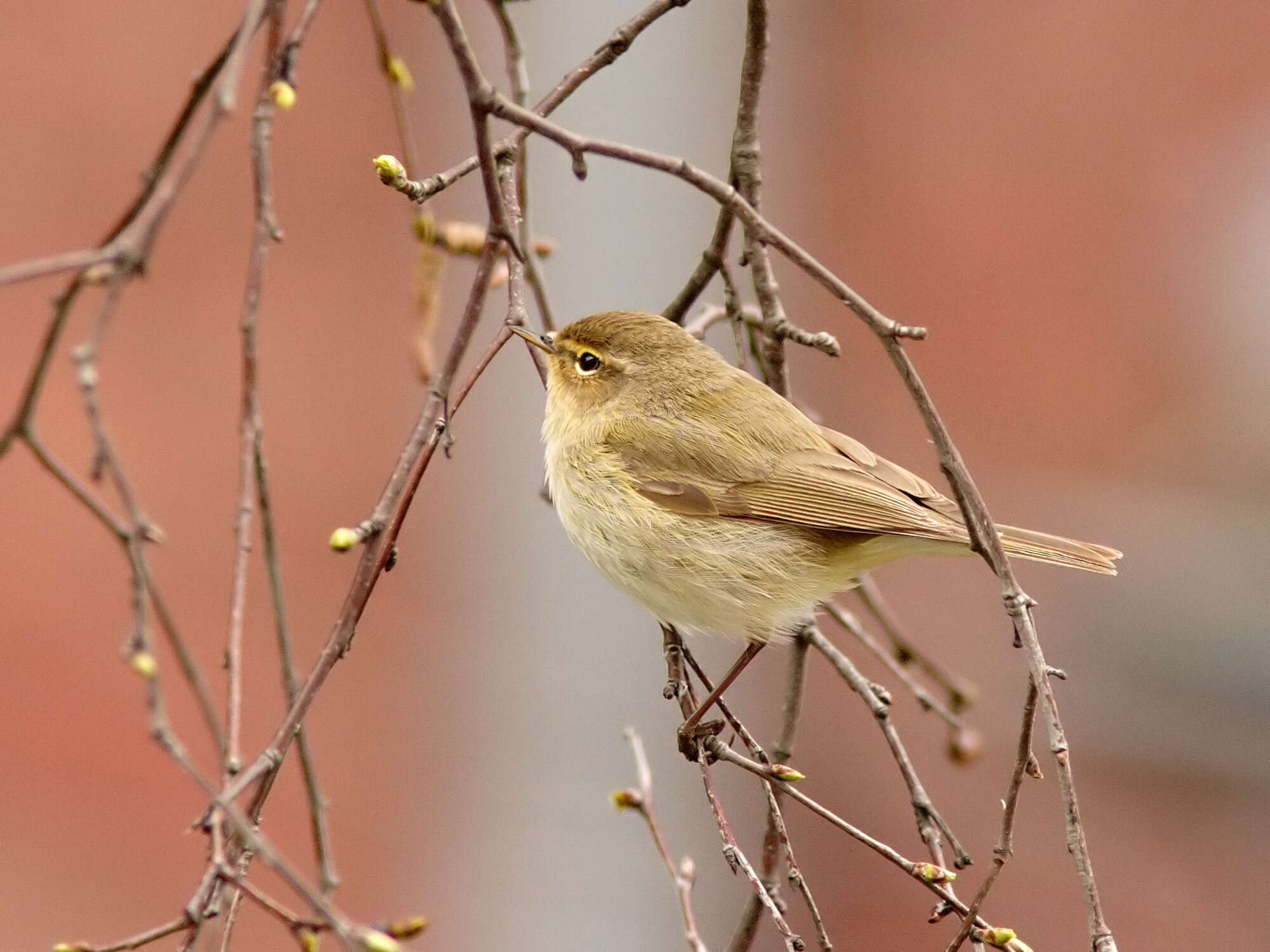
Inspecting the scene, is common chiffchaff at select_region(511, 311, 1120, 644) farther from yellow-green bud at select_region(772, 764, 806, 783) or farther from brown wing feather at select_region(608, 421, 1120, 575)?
yellow-green bud at select_region(772, 764, 806, 783)

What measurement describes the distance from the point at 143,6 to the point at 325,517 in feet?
5.10

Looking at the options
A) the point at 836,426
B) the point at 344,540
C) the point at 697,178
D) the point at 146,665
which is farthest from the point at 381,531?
the point at 836,426

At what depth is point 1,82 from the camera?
11.9ft

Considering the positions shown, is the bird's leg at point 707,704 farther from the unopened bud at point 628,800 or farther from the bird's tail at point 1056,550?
the bird's tail at point 1056,550

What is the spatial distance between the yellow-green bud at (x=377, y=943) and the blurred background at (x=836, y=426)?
2872 millimetres

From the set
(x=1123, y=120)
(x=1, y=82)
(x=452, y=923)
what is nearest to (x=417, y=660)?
(x=452, y=923)

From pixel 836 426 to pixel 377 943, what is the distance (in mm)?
3324

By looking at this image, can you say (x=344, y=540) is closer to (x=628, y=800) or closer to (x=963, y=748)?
(x=628, y=800)

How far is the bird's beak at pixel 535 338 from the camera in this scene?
1.49 m

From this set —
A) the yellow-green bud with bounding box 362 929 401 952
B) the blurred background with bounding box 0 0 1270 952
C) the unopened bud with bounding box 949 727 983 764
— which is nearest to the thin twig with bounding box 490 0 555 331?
the yellow-green bud with bounding box 362 929 401 952

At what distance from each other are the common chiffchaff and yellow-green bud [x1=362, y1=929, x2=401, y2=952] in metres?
1.05

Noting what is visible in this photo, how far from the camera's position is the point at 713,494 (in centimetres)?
214

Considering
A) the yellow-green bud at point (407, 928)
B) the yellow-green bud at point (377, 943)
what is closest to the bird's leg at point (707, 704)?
the yellow-green bud at point (407, 928)

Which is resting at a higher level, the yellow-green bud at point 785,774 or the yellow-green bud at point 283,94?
the yellow-green bud at point 283,94
